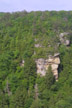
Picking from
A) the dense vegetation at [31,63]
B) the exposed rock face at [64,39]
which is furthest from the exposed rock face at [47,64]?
the exposed rock face at [64,39]

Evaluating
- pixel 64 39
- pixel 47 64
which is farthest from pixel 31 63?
pixel 64 39

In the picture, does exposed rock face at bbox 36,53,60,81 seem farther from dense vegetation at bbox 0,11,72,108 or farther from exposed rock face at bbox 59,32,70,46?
exposed rock face at bbox 59,32,70,46

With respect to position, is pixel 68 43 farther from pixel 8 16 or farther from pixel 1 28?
pixel 8 16

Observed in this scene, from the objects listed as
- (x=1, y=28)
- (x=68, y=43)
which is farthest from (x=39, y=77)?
(x=1, y=28)

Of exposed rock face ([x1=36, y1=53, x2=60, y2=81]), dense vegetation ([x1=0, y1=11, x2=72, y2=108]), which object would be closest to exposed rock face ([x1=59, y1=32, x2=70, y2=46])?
dense vegetation ([x1=0, y1=11, x2=72, y2=108])

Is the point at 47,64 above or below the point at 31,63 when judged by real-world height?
below

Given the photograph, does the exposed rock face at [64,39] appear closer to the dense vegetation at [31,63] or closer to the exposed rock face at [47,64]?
the dense vegetation at [31,63]

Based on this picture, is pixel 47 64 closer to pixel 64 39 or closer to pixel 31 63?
pixel 31 63

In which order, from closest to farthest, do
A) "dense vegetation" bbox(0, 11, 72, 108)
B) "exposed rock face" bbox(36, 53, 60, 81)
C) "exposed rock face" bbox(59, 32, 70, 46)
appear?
1. "dense vegetation" bbox(0, 11, 72, 108)
2. "exposed rock face" bbox(36, 53, 60, 81)
3. "exposed rock face" bbox(59, 32, 70, 46)
